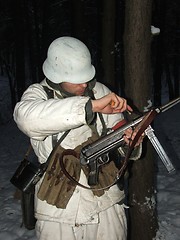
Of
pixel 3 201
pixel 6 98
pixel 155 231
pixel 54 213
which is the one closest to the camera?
pixel 54 213

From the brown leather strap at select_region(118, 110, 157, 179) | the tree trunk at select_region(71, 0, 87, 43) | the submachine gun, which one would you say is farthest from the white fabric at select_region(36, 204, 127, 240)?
the tree trunk at select_region(71, 0, 87, 43)

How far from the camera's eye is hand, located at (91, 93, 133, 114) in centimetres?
215

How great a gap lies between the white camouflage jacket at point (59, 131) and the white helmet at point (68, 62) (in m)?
0.18

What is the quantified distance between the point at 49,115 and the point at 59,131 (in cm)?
15

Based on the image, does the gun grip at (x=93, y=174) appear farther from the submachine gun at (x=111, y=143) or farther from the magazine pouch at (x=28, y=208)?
the magazine pouch at (x=28, y=208)

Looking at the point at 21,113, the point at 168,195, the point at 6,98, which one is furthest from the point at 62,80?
the point at 6,98

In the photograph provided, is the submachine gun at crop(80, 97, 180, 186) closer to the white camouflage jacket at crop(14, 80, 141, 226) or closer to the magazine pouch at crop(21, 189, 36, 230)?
the white camouflage jacket at crop(14, 80, 141, 226)

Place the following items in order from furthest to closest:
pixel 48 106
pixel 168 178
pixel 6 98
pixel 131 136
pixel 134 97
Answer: pixel 6 98
pixel 168 178
pixel 134 97
pixel 131 136
pixel 48 106

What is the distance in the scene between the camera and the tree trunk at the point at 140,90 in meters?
3.53

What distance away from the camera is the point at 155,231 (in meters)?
4.27

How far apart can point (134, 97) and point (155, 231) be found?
1670 mm

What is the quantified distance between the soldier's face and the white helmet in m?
0.04

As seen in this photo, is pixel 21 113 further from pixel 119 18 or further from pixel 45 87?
pixel 119 18

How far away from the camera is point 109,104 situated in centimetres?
219
